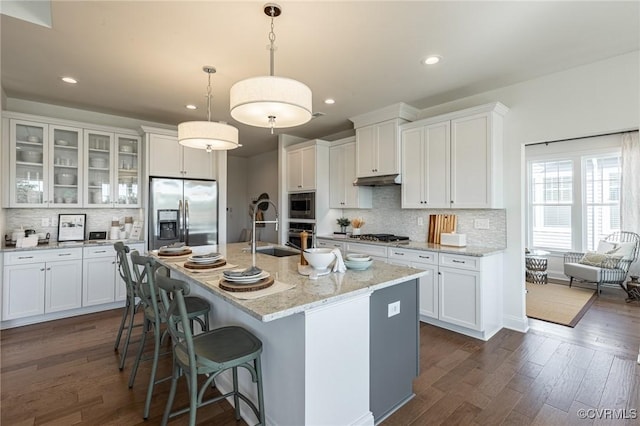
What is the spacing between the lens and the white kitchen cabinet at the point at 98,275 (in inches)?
151

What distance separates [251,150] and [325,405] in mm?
6245

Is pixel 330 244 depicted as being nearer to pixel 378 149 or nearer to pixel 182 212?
pixel 378 149

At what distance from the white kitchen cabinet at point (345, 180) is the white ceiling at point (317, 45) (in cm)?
115

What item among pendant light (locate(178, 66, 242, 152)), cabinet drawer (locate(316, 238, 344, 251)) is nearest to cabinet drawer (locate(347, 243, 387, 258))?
cabinet drawer (locate(316, 238, 344, 251))

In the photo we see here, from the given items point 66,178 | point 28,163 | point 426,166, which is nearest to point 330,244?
point 426,166

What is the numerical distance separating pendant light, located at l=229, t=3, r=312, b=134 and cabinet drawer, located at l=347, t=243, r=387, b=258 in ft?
7.82

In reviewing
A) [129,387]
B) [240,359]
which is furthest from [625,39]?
[129,387]

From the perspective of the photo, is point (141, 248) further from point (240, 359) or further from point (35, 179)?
point (240, 359)

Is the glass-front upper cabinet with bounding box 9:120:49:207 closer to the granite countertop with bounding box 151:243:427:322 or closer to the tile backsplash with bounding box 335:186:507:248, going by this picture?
the granite countertop with bounding box 151:243:427:322

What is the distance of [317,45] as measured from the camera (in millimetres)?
2549

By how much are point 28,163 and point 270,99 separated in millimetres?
3914

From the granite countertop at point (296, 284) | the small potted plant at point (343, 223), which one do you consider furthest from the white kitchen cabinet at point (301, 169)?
the granite countertop at point (296, 284)

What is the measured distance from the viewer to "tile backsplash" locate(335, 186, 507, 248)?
11.7 ft

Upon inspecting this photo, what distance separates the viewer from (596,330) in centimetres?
338
